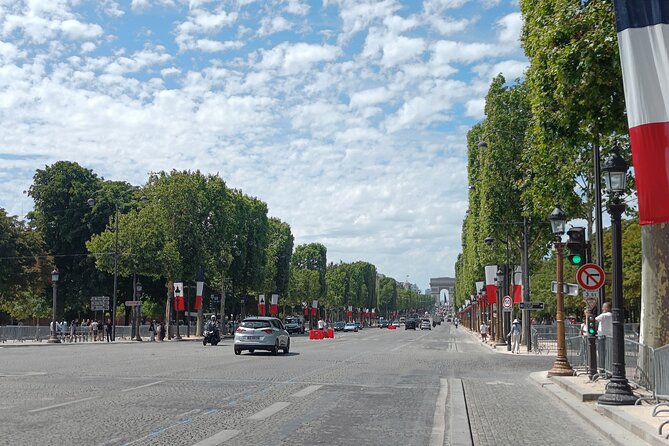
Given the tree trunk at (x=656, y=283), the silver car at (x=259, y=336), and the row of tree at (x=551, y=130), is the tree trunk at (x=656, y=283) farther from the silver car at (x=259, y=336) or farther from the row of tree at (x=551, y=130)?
the silver car at (x=259, y=336)

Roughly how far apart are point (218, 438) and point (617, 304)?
813 centimetres

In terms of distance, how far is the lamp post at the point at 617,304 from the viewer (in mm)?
13805

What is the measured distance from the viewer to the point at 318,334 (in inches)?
2478

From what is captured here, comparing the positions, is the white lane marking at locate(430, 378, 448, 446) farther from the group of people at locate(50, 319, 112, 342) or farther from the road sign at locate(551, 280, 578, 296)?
the group of people at locate(50, 319, 112, 342)

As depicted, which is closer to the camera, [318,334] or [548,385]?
[548,385]

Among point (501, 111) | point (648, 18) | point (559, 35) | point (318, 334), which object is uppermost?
point (501, 111)

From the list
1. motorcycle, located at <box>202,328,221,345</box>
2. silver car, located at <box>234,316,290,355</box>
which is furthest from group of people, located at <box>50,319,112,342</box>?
silver car, located at <box>234,316,290,355</box>

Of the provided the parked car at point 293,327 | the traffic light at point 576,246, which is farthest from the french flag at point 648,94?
the parked car at point 293,327

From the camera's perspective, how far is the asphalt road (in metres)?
10.7

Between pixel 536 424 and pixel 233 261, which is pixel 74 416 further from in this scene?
pixel 233 261

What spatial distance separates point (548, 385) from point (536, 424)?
735 centimetres

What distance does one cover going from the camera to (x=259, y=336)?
32312 millimetres

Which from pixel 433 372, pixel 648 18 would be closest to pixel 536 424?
pixel 648 18

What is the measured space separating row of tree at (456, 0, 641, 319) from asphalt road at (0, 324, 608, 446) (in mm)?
6115
